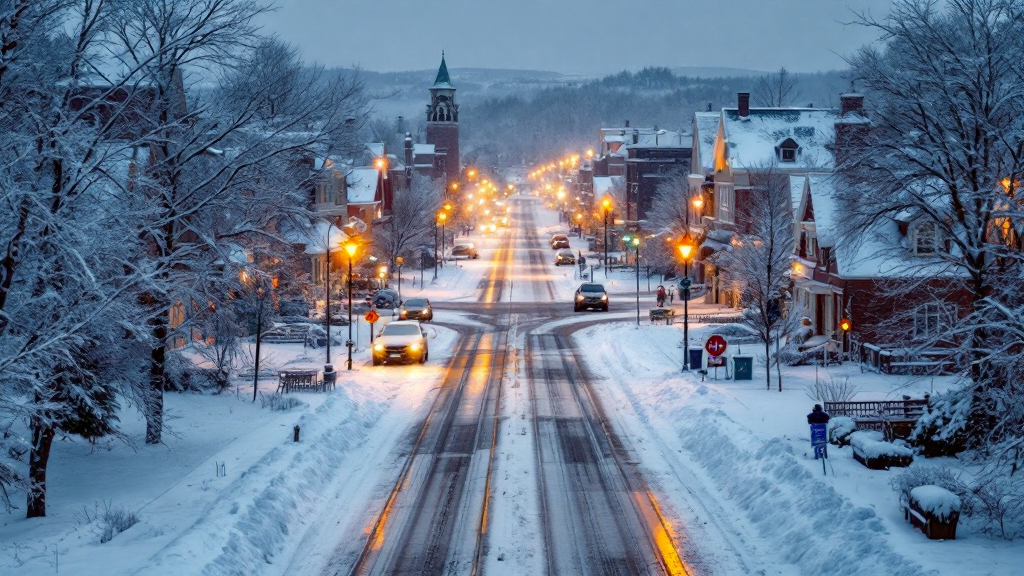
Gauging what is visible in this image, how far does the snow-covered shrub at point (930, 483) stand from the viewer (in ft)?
51.8

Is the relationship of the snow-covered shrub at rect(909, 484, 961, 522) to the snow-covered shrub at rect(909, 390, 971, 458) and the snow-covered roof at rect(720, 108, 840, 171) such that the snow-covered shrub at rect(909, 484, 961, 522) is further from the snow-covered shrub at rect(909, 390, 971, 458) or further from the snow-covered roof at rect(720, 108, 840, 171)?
the snow-covered roof at rect(720, 108, 840, 171)

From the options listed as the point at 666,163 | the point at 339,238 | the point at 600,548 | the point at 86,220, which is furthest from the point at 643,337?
the point at 666,163

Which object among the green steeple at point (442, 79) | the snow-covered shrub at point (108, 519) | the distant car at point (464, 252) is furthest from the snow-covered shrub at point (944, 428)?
the green steeple at point (442, 79)

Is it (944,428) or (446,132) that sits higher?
(446,132)

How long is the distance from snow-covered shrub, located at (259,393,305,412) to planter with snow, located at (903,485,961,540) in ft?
56.3

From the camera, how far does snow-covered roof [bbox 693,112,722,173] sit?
66750 mm

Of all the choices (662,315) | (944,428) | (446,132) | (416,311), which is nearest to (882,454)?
(944,428)

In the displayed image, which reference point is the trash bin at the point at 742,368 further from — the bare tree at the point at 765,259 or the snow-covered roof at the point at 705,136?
the snow-covered roof at the point at 705,136

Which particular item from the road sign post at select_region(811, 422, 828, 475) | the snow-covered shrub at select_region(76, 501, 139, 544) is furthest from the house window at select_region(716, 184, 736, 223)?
the snow-covered shrub at select_region(76, 501, 139, 544)

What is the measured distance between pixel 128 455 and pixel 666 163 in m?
74.0

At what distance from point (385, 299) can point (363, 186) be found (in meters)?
16.4

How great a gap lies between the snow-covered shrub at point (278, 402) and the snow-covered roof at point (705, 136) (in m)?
43.2

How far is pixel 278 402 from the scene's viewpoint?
1088 inches

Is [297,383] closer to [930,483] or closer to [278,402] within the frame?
[278,402]
